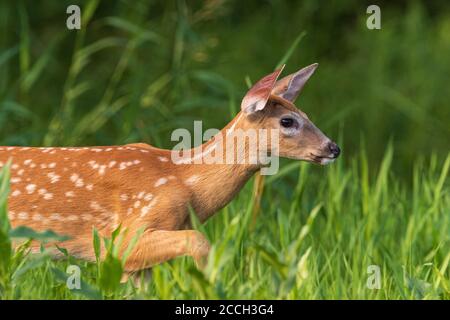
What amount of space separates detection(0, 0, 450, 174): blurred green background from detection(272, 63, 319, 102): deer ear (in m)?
3.02

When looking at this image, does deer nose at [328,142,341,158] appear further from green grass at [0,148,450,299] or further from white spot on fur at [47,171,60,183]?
white spot on fur at [47,171,60,183]

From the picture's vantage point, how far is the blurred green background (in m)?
8.69

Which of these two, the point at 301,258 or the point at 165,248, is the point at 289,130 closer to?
the point at 301,258

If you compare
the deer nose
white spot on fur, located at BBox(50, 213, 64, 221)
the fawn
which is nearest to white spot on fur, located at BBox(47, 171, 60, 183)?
the fawn

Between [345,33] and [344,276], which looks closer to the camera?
[344,276]

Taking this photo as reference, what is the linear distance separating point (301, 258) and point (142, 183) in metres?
0.74

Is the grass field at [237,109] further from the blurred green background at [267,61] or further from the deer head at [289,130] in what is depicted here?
the deer head at [289,130]

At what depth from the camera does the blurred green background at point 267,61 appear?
869cm

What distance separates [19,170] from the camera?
15.4 feet

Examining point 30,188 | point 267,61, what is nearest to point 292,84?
point 30,188
